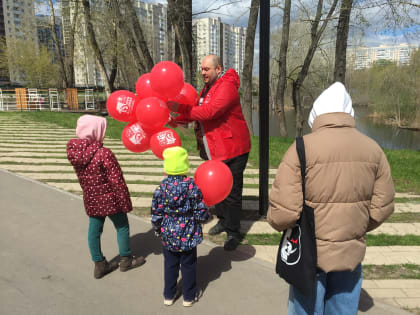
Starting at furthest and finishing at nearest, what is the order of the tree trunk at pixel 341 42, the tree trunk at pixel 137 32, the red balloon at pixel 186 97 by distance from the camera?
the tree trunk at pixel 341 42 → the tree trunk at pixel 137 32 → the red balloon at pixel 186 97

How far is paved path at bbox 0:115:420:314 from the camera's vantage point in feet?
10.3

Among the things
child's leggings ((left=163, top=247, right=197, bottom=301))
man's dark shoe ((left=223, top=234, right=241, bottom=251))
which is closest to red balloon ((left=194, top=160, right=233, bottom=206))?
child's leggings ((left=163, top=247, right=197, bottom=301))

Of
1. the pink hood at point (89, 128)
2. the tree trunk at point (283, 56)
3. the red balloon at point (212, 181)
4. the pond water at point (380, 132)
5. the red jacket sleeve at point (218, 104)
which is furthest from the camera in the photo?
the pond water at point (380, 132)

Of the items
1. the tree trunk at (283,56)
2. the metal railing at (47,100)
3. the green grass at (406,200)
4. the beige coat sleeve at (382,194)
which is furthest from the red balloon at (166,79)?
the metal railing at (47,100)

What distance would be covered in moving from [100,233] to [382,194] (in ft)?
8.09

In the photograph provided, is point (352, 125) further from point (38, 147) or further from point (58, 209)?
point (38, 147)

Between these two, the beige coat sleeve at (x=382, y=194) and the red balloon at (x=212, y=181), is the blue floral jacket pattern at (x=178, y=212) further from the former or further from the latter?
the beige coat sleeve at (x=382, y=194)

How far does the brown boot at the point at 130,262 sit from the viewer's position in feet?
11.3

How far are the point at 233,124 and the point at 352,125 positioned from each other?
1.92 m

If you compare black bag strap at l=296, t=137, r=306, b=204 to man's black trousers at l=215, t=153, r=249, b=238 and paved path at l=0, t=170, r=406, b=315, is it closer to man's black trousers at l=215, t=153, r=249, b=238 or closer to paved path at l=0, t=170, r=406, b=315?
paved path at l=0, t=170, r=406, b=315

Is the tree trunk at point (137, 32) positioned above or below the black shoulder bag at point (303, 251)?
above

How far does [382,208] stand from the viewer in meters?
2.05

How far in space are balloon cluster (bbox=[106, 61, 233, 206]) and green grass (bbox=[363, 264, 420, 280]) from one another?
1.57 metres

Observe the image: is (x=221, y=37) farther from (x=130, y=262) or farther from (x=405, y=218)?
(x=130, y=262)
